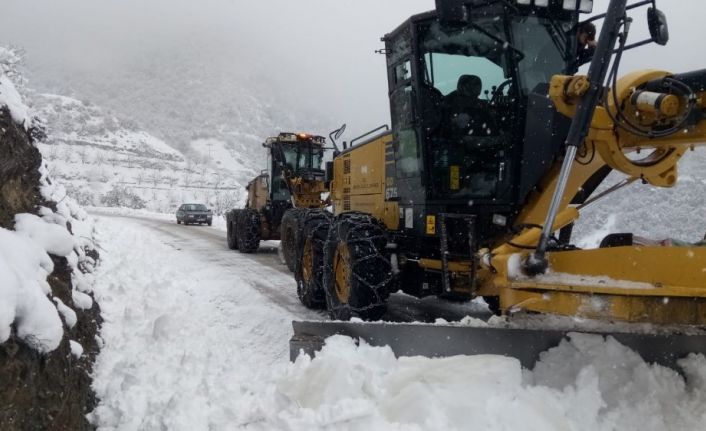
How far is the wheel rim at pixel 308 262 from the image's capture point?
6.68 meters

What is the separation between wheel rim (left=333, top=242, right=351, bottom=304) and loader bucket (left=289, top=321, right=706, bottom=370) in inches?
55.9

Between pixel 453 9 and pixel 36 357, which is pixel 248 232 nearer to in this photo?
pixel 453 9

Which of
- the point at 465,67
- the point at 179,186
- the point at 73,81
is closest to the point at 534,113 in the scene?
the point at 465,67

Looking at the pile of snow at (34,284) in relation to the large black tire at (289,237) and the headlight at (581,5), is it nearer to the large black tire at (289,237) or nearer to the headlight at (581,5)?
the headlight at (581,5)

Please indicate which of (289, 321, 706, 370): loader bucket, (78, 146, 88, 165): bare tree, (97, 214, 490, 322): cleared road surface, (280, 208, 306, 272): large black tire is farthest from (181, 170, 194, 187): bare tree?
(289, 321, 706, 370): loader bucket

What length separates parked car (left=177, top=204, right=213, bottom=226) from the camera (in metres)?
25.6

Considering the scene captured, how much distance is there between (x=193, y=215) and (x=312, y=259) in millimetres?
20153

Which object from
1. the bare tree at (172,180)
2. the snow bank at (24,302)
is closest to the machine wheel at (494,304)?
the snow bank at (24,302)

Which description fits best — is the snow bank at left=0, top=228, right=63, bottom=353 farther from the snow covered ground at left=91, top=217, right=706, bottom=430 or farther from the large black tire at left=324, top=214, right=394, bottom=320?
the large black tire at left=324, top=214, right=394, bottom=320

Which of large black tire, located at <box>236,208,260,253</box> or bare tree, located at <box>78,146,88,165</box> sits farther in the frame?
bare tree, located at <box>78,146,88,165</box>

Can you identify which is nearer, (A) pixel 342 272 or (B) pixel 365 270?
(B) pixel 365 270

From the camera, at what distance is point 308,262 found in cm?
705

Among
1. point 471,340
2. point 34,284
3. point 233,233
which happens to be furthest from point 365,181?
point 233,233

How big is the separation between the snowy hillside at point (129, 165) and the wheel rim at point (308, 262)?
32278 millimetres
